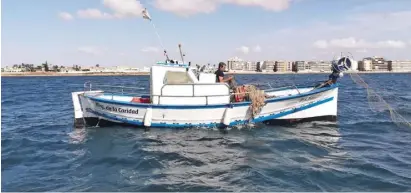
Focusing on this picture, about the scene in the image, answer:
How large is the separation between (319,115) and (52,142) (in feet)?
39.4

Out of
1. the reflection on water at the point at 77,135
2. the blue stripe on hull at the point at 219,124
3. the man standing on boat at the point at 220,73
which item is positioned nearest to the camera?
the reflection on water at the point at 77,135

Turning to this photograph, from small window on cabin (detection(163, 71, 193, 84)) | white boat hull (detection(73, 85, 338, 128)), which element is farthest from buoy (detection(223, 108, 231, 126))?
small window on cabin (detection(163, 71, 193, 84))

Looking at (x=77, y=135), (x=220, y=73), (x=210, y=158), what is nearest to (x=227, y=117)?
(x=220, y=73)

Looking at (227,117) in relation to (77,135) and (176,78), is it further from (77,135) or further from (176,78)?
(77,135)

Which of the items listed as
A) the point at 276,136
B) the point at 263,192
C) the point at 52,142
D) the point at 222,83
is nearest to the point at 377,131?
the point at 276,136

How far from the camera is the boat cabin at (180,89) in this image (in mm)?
16438

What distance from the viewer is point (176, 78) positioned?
16922mm

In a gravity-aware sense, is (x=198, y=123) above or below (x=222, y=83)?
below

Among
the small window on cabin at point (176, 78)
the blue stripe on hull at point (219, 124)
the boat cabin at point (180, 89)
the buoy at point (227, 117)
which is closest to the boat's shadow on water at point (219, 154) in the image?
the blue stripe on hull at point (219, 124)

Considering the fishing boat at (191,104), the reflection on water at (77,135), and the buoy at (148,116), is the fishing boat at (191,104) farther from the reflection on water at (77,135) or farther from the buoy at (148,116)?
the reflection on water at (77,135)

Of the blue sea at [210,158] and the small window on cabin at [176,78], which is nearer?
the blue sea at [210,158]

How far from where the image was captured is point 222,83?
16.6m

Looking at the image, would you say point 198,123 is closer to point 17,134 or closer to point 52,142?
point 52,142

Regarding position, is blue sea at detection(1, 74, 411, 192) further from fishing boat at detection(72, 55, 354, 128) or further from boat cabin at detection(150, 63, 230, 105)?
boat cabin at detection(150, 63, 230, 105)
